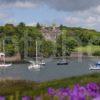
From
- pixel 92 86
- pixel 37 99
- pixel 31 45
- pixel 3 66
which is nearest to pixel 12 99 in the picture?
pixel 37 99

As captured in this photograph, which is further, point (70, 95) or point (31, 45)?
point (31, 45)

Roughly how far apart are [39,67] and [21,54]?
56.9 meters

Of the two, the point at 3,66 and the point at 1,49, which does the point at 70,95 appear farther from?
the point at 1,49

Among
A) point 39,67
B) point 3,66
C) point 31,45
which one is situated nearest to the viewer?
point 39,67

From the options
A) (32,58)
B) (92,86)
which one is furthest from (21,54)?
(92,86)

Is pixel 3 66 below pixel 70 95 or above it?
below

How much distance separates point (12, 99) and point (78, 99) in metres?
0.62

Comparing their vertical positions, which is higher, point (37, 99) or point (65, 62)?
point (37, 99)

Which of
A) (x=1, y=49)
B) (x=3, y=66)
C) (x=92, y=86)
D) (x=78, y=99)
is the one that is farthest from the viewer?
(x=1, y=49)

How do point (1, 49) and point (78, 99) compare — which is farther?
point (1, 49)

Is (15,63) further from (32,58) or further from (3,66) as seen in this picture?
(3,66)

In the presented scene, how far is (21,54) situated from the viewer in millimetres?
198125

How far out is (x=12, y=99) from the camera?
14.3ft

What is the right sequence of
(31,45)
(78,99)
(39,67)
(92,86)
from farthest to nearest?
(31,45) < (39,67) < (92,86) < (78,99)
